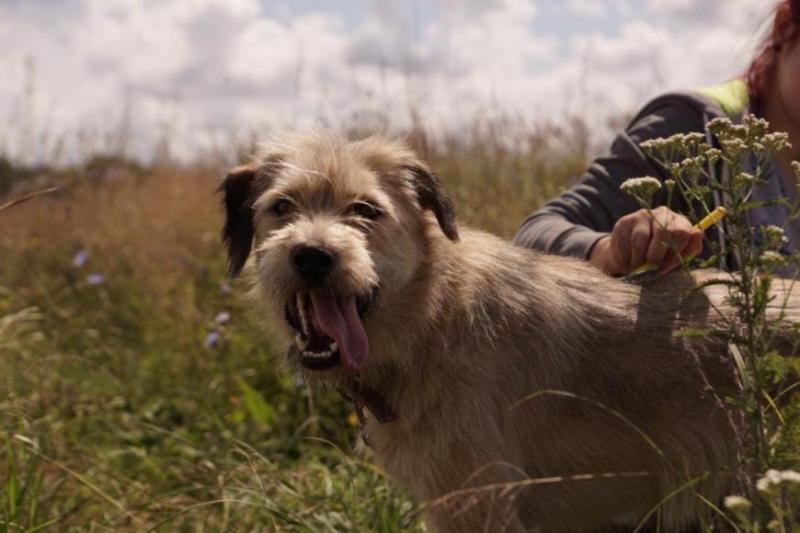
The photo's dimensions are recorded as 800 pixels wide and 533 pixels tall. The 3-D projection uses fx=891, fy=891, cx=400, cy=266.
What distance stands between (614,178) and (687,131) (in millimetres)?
321

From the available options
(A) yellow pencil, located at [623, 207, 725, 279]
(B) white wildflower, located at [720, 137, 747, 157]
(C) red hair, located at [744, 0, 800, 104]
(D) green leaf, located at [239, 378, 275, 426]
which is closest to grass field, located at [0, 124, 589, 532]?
(D) green leaf, located at [239, 378, 275, 426]

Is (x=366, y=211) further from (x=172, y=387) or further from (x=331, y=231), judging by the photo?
(x=172, y=387)

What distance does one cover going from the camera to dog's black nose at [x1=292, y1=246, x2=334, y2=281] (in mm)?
2521

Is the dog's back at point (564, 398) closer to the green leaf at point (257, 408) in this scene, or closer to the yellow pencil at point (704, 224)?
the yellow pencil at point (704, 224)

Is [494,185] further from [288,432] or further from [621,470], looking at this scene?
[621,470]

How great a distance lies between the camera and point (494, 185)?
6.77 metres

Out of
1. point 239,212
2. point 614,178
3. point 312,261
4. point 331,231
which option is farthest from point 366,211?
point 614,178

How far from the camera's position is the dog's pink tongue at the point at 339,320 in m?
2.59

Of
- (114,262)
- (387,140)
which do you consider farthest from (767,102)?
(114,262)

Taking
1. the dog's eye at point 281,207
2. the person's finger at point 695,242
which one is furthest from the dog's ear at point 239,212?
the person's finger at point 695,242

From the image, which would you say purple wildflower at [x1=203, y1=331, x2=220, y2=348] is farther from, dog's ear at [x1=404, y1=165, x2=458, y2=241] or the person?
dog's ear at [x1=404, y1=165, x2=458, y2=241]

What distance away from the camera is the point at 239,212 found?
316cm

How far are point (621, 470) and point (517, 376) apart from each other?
0.41 metres

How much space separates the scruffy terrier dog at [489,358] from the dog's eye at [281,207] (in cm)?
1
